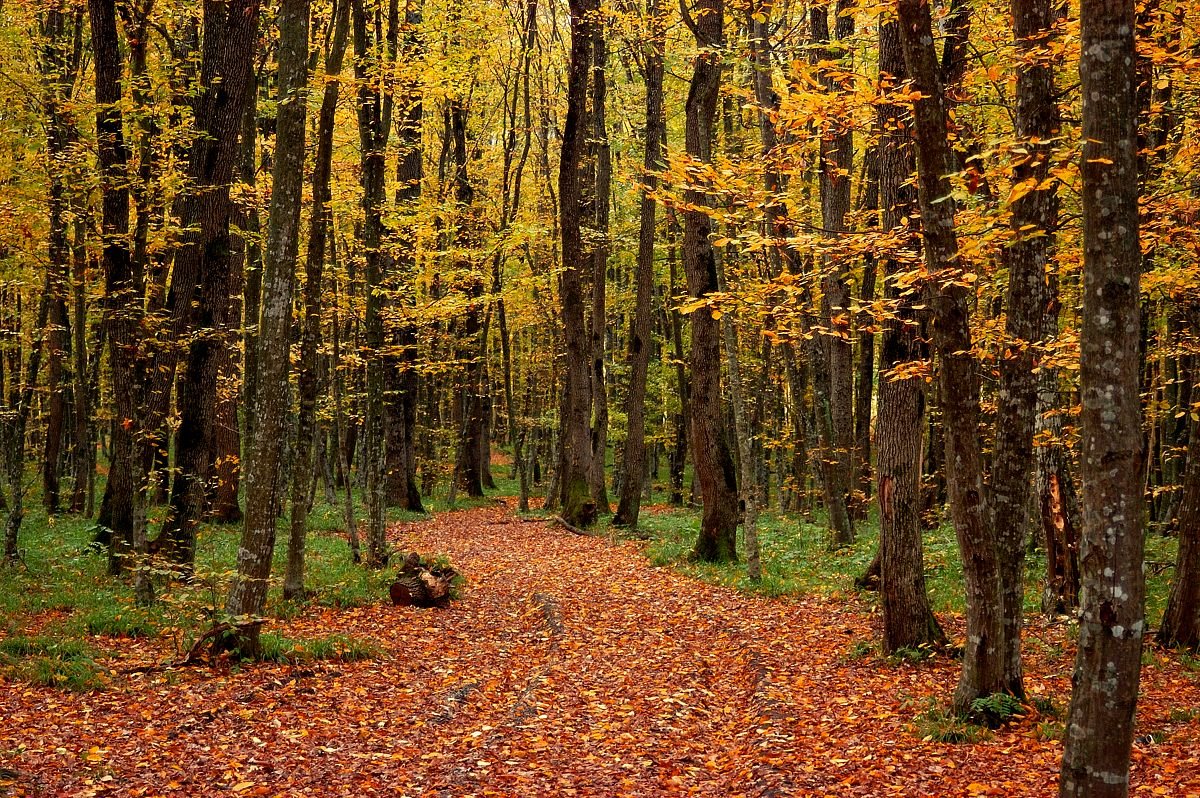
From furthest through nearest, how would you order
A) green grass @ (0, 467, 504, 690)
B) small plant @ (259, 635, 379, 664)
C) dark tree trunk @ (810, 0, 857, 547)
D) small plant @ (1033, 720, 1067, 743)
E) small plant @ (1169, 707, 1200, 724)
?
dark tree trunk @ (810, 0, 857, 547) < small plant @ (259, 635, 379, 664) < green grass @ (0, 467, 504, 690) < small plant @ (1169, 707, 1200, 724) < small plant @ (1033, 720, 1067, 743)

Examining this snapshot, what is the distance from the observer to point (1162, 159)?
1134 cm

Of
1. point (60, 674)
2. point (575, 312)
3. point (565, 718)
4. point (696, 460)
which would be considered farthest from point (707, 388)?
point (60, 674)

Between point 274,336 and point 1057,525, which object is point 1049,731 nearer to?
point 1057,525

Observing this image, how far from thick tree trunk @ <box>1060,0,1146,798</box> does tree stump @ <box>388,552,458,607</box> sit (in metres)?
9.70

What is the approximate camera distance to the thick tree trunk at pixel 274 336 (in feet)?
27.5

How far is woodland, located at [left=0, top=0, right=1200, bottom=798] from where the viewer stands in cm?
591

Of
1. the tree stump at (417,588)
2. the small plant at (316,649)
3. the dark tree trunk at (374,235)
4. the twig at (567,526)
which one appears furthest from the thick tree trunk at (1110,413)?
the twig at (567,526)

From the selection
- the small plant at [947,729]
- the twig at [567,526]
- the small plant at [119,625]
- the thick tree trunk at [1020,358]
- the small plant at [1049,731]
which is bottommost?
the twig at [567,526]

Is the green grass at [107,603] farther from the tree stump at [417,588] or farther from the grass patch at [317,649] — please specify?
the tree stump at [417,588]

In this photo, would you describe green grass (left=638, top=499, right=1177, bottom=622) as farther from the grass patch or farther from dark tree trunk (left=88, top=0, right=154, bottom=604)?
dark tree trunk (left=88, top=0, right=154, bottom=604)

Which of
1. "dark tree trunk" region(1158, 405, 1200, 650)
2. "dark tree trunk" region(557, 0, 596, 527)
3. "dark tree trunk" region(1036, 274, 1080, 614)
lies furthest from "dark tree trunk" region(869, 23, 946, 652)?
"dark tree trunk" region(557, 0, 596, 527)

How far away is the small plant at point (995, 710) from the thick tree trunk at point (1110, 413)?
2.90 metres

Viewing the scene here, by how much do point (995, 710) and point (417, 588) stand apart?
8183mm

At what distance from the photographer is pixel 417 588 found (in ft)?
40.4
